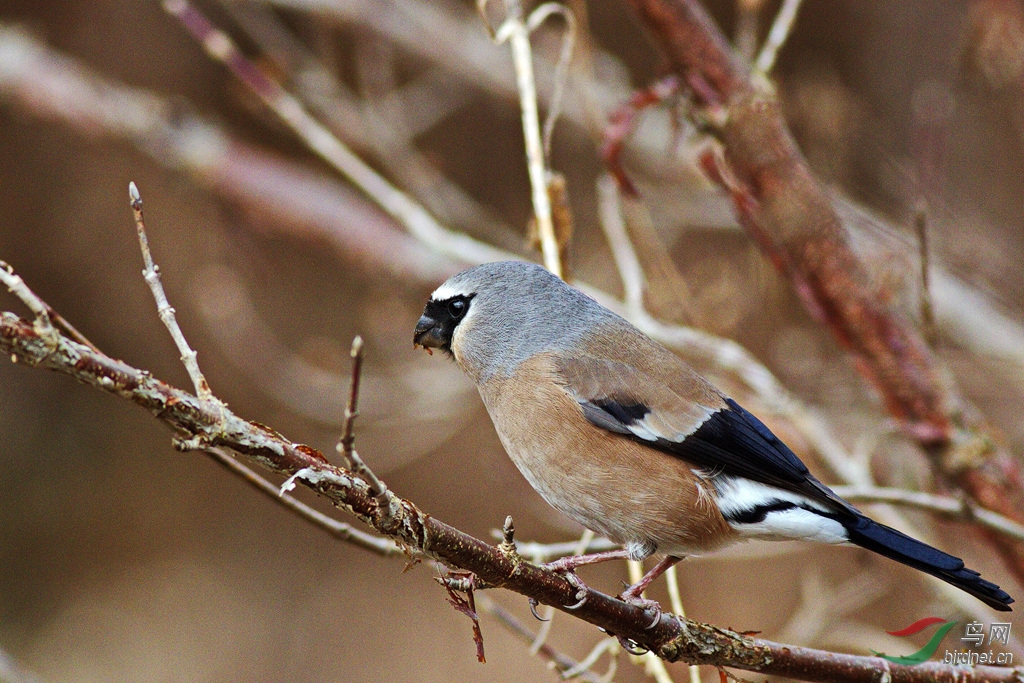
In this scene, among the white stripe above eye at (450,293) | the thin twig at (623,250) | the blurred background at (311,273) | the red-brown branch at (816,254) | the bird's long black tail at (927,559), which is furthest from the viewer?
the blurred background at (311,273)

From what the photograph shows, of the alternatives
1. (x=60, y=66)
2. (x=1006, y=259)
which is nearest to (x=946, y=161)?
(x=1006, y=259)

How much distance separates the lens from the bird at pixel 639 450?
7.96ft

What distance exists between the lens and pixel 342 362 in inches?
236

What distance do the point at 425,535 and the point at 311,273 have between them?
228 inches

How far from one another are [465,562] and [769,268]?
10.9 feet

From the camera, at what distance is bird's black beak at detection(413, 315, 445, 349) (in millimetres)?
2914

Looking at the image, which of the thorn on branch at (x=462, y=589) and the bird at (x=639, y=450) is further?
the bird at (x=639, y=450)

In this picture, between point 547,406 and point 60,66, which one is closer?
point 547,406

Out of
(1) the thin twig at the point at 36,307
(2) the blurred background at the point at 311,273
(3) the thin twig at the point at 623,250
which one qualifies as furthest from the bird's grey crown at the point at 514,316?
(2) the blurred background at the point at 311,273

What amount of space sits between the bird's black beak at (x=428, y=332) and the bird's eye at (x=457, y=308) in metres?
0.06

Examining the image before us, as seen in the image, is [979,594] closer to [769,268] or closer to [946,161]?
[769,268]

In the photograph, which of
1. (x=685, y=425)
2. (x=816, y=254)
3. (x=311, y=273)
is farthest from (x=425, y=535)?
(x=311, y=273)

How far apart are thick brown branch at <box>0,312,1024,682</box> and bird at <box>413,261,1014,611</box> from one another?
0.70 feet

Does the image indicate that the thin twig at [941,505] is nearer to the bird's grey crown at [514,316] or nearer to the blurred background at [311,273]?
the bird's grey crown at [514,316]
